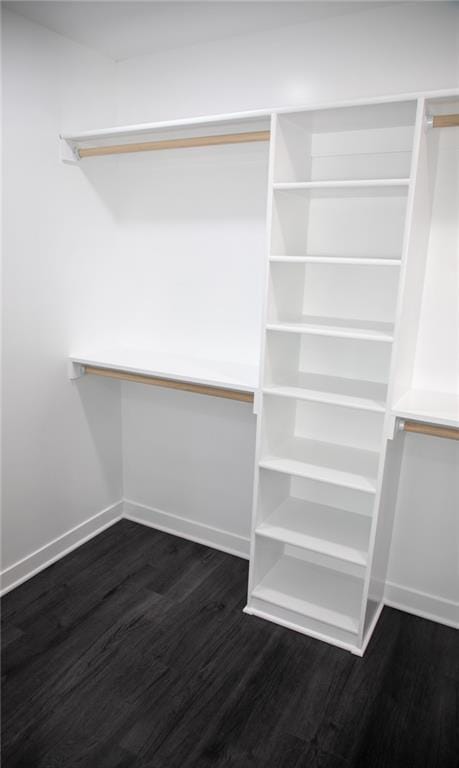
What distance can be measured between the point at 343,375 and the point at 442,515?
750 mm

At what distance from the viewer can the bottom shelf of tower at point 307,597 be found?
229 cm

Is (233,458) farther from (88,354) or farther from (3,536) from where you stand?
(3,536)

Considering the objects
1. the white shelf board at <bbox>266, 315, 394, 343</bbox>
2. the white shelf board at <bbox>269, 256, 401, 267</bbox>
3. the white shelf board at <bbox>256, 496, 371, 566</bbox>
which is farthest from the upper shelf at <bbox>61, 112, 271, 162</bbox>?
the white shelf board at <bbox>256, 496, 371, 566</bbox>

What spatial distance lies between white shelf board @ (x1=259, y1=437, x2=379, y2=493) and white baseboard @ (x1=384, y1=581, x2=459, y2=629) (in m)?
0.67

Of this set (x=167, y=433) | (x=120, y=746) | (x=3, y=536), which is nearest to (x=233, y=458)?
(x=167, y=433)

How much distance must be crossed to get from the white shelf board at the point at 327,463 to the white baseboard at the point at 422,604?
67 centimetres

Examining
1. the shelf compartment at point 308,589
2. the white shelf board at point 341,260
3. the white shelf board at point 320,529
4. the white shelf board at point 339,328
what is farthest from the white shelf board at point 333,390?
the shelf compartment at point 308,589

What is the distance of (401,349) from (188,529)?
1649mm

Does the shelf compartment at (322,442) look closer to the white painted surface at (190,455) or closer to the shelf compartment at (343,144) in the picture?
the white painted surface at (190,455)

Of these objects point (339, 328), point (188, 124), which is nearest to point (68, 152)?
point (188, 124)

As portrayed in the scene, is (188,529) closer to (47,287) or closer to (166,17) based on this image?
(47,287)

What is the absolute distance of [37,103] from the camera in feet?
7.64

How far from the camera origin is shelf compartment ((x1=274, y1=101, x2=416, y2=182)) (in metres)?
2.00

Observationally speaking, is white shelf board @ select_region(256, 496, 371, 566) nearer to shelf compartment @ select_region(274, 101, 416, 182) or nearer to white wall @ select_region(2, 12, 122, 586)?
white wall @ select_region(2, 12, 122, 586)
